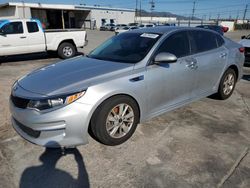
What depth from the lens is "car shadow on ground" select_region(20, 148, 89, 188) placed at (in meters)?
2.56

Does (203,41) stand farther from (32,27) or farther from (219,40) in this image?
(32,27)

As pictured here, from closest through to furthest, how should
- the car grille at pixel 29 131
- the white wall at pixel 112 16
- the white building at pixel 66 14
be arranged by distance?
the car grille at pixel 29 131 < the white building at pixel 66 14 < the white wall at pixel 112 16

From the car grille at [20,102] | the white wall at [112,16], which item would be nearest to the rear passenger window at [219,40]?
the car grille at [20,102]

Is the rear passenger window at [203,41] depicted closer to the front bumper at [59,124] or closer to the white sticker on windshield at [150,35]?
the white sticker on windshield at [150,35]

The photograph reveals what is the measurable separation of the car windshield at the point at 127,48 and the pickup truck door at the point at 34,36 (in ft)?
20.8

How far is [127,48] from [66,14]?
4722 centimetres

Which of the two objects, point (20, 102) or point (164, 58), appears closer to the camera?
point (20, 102)

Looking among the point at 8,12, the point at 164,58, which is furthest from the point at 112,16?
the point at 164,58

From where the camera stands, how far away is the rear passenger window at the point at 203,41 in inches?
166

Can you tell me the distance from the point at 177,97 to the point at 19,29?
796 centimetres

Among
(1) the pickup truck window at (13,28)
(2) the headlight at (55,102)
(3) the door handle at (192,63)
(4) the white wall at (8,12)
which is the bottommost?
(2) the headlight at (55,102)

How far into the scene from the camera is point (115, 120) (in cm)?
318

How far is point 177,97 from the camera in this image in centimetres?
389

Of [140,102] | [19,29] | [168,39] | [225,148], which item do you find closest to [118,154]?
[140,102]
